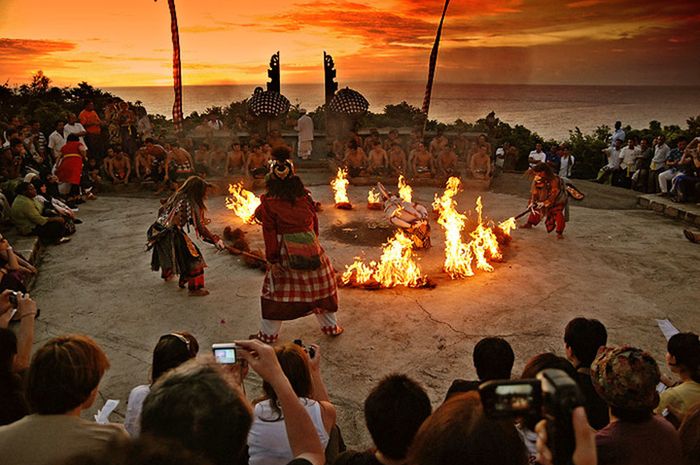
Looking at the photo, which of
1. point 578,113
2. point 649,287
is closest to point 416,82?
point 578,113

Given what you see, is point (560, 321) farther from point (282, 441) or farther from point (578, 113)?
point (578, 113)

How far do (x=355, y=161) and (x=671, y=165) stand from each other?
7520mm

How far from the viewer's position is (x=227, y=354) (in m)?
2.34

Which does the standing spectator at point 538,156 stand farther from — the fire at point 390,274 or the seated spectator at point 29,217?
the seated spectator at point 29,217

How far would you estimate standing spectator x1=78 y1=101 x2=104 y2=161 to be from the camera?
14.3 metres

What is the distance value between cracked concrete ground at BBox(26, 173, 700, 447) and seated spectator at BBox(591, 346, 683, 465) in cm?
232

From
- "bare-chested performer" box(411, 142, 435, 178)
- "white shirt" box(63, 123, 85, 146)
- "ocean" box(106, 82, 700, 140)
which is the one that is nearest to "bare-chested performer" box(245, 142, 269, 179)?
"bare-chested performer" box(411, 142, 435, 178)

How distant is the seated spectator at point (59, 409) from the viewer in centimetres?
206

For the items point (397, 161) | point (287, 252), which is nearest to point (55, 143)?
point (397, 161)

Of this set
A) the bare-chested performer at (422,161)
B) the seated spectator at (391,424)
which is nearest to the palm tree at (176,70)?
the bare-chested performer at (422,161)

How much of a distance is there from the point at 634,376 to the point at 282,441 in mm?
1636

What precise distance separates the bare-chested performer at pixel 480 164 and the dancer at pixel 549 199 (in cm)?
436

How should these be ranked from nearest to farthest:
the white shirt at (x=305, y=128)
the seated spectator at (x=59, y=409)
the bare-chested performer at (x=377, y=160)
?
1. the seated spectator at (x=59, y=409)
2. the bare-chested performer at (x=377, y=160)
3. the white shirt at (x=305, y=128)

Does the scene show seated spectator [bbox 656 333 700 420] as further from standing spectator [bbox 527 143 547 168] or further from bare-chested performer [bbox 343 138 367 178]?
standing spectator [bbox 527 143 547 168]
